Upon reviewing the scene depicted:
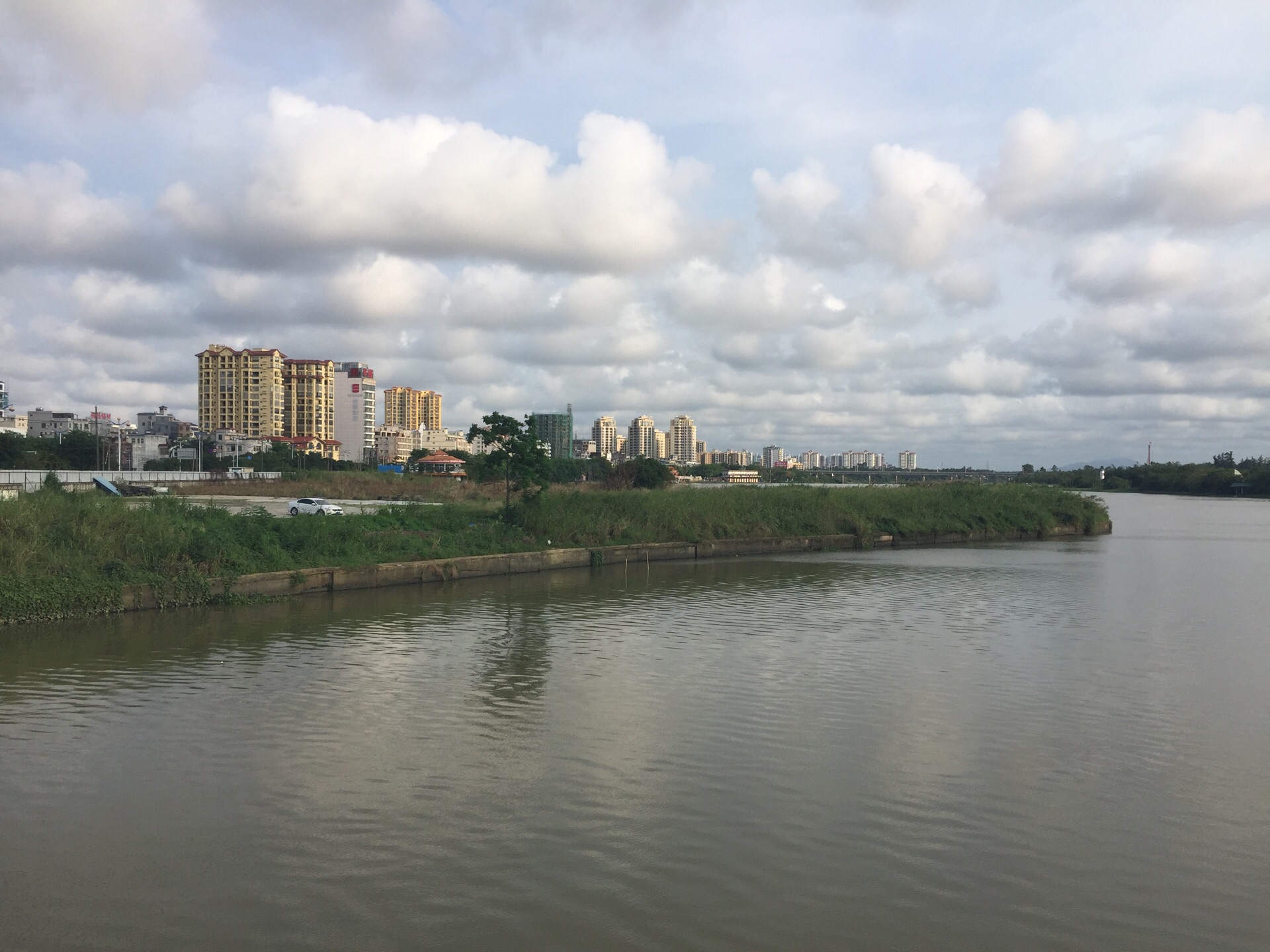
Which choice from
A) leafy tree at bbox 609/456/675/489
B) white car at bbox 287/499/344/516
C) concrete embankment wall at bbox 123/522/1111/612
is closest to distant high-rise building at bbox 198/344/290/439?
leafy tree at bbox 609/456/675/489

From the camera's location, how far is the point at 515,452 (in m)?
28.2

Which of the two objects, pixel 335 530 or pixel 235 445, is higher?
pixel 235 445

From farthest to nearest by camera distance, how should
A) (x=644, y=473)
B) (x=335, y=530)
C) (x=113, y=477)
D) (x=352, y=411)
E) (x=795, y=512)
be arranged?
(x=352, y=411) → (x=113, y=477) → (x=644, y=473) → (x=795, y=512) → (x=335, y=530)

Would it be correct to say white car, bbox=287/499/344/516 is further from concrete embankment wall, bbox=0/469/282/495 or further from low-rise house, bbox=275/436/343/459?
low-rise house, bbox=275/436/343/459

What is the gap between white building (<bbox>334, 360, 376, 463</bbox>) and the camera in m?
174

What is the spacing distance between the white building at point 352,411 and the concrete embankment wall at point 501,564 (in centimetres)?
14673

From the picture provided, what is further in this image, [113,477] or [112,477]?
[112,477]

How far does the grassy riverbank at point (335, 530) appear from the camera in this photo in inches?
660

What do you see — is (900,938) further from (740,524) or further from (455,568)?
(740,524)

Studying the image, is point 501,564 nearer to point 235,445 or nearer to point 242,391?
point 235,445

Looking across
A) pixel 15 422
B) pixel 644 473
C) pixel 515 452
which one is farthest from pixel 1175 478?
pixel 15 422

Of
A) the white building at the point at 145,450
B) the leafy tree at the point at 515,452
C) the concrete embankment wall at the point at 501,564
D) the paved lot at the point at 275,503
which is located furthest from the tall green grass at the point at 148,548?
the white building at the point at 145,450

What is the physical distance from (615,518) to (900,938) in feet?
83.8

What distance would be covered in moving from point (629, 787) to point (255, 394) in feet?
544
